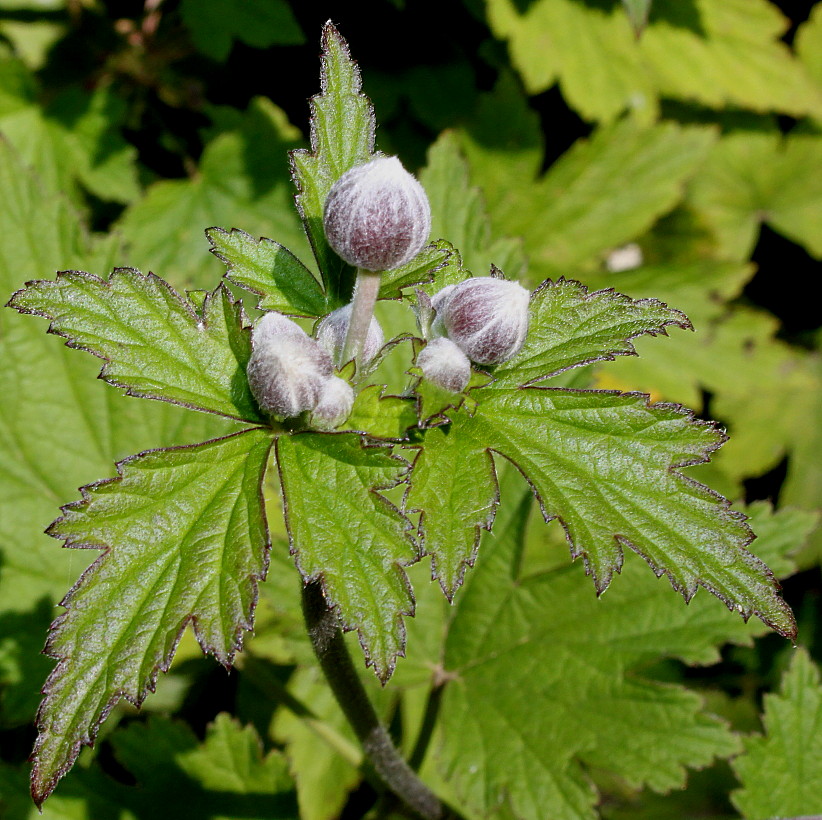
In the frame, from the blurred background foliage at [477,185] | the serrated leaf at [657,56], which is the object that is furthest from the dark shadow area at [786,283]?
the serrated leaf at [657,56]

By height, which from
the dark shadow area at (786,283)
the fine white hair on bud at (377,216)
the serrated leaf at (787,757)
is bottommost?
the dark shadow area at (786,283)

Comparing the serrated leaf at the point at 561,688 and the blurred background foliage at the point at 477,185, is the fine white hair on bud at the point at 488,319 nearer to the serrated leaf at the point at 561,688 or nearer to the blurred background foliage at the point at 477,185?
the serrated leaf at the point at 561,688

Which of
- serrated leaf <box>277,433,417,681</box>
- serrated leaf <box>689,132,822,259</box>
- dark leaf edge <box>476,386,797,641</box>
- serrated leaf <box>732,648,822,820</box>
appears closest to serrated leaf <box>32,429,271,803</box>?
serrated leaf <box>277,433,417,681</box>

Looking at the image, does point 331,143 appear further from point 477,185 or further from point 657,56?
point 657,56

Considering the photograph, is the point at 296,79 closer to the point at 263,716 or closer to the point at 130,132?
the point at 130,132

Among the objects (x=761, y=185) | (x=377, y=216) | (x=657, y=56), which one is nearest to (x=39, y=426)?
(x=377, y=216)

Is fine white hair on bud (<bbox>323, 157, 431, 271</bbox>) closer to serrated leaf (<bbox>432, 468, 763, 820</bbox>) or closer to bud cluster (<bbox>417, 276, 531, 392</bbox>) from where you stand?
bud cluster (<bbox>417, 276, 531, 392</bbox>)
